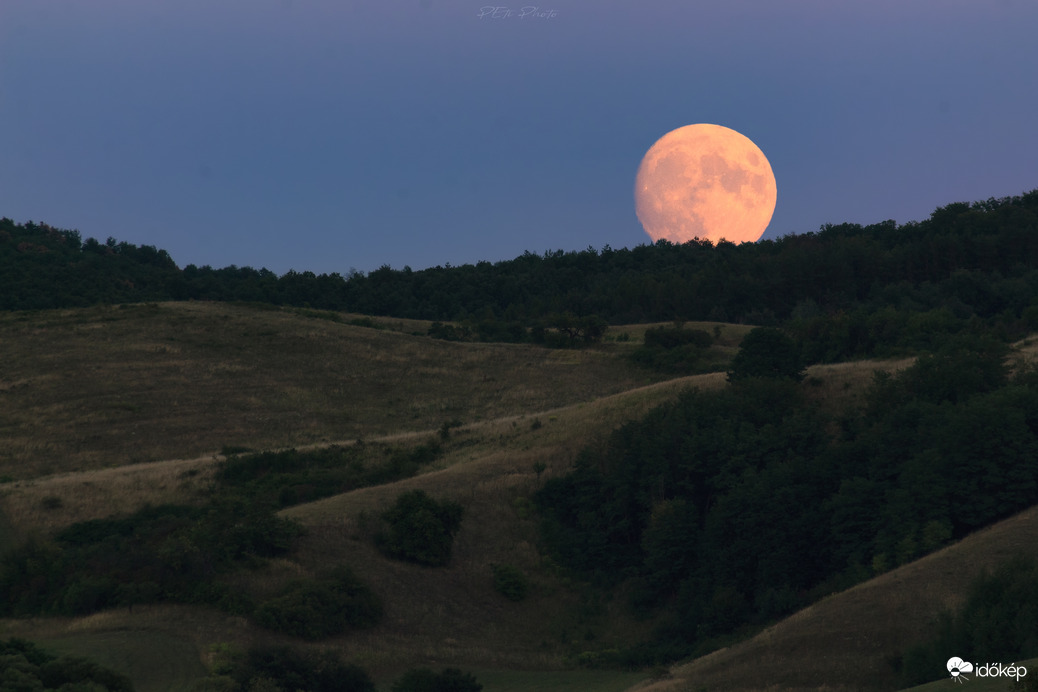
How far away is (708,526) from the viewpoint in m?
42.7

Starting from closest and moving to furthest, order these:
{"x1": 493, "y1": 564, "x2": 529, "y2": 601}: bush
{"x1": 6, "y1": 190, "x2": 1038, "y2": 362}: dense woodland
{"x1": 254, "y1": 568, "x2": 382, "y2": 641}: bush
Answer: {"x1": 254, "y1": 568, "x2": 382, "y2": 641}: bush → {"x1": 493, "y1": 564, "x2": 529, "y2": 601}: bush → {"x1": 6, "y1": 190, "x2": 1038, "y2": 362}: dense woodland

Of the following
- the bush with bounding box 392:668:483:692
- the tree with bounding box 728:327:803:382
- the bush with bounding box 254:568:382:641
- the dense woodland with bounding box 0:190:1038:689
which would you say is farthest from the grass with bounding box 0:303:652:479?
the bush with bounding box 392:668:483:692

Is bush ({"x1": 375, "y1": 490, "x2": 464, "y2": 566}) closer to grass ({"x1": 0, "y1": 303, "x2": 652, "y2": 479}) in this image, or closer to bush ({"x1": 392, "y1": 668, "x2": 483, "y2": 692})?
bush ({"x1": 392, "y1": 668, "x2": 483, "y2": 692})

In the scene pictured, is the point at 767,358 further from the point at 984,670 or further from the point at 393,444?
the point at 984,670

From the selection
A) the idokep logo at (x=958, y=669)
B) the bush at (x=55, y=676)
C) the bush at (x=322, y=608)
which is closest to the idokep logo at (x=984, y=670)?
the idokep logo at (x=958, y=669)

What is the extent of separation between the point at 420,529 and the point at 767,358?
77.0 feet

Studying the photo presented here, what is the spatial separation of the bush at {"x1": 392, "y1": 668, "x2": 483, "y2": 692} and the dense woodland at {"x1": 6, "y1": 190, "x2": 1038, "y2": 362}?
50.8 meters

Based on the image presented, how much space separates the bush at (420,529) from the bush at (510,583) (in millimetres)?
2392

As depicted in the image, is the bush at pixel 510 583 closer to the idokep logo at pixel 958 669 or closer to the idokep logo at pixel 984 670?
the idokep logo at pixel 984 670

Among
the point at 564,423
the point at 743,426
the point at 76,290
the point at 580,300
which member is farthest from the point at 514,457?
the point at 76,290

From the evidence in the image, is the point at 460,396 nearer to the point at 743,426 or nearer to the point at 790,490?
the point at 743,426

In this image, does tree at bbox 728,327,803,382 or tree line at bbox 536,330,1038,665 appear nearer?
tree line at bbox 536,330,1038,665

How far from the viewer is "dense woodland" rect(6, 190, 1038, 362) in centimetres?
8806

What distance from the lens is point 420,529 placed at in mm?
42844
